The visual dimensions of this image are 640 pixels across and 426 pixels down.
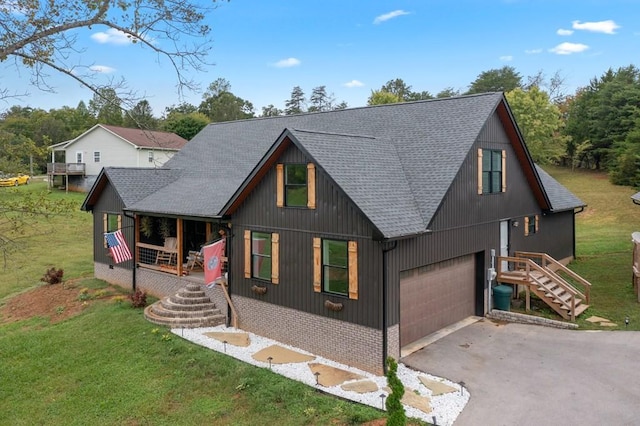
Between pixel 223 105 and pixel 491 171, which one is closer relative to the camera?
pixel 491 171

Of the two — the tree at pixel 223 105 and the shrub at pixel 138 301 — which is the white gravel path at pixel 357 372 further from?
the tree at pixel 223 105

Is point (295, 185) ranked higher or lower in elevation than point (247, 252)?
higher

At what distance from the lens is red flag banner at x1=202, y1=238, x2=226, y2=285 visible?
13258 millimetres

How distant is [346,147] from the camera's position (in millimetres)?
12688

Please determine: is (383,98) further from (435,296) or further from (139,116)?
(139,116)

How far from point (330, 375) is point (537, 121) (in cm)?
4058

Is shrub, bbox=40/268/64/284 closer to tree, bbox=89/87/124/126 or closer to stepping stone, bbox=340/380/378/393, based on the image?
tree, bbox=89/87/124/126

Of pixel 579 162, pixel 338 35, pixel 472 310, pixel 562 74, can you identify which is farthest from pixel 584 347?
pixel 562 74

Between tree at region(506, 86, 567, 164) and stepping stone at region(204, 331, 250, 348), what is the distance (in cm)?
3821

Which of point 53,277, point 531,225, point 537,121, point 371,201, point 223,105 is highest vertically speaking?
point 223,105

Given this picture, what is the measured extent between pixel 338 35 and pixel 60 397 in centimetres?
2318

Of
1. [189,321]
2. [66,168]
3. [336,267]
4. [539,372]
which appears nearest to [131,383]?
[189,321]

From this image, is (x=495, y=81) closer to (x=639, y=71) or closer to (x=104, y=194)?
(x=639, y=71)

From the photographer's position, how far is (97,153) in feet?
138
